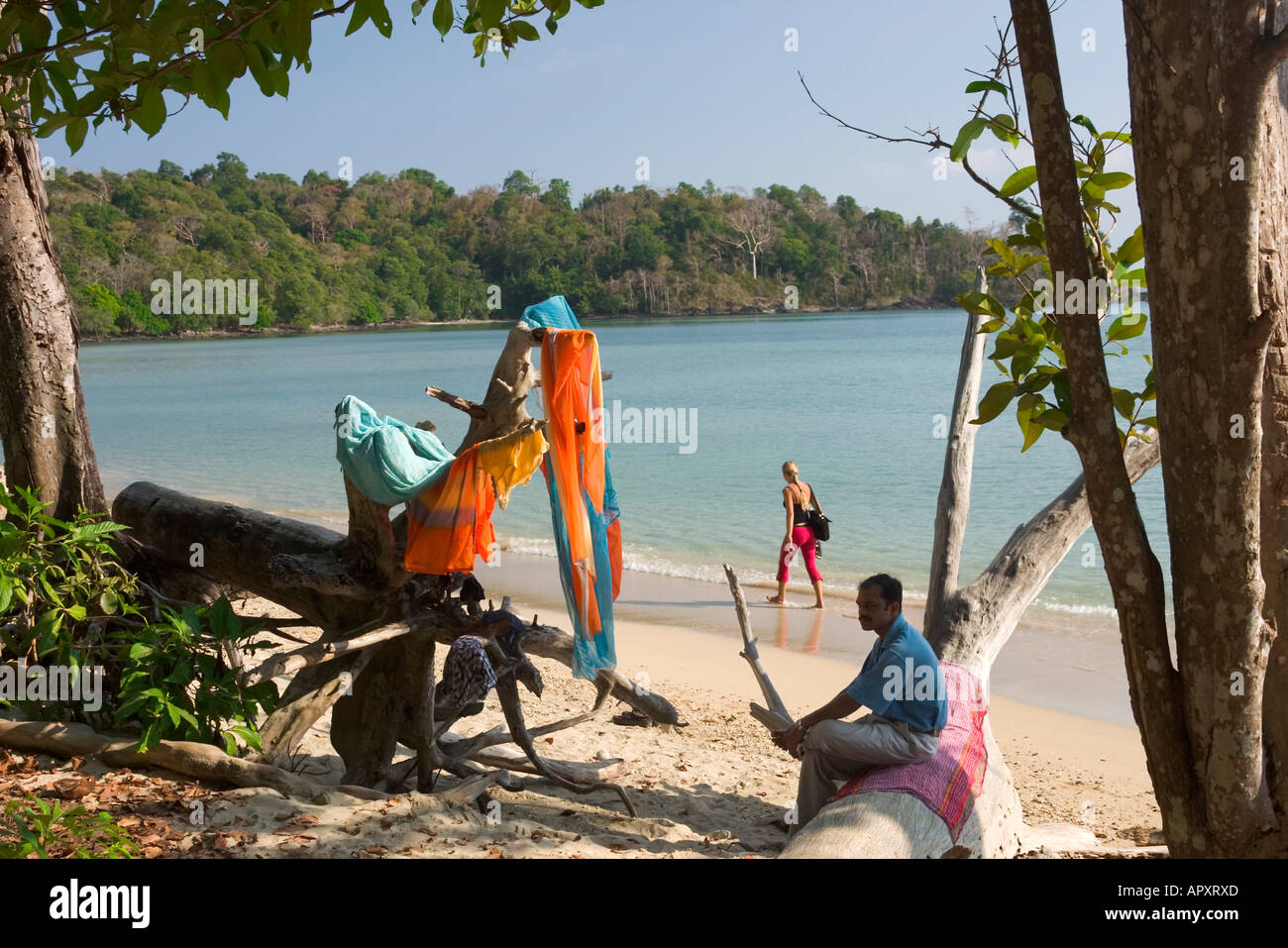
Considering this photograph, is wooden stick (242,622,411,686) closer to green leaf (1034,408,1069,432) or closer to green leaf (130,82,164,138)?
green leaf (130,82,164,138)

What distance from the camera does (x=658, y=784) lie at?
5.79 metres

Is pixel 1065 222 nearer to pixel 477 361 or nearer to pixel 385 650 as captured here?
pixel 385 650

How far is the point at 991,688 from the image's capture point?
8445 mm

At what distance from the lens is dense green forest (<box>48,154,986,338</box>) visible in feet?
244

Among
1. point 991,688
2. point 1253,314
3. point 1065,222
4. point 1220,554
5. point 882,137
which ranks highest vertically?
point 882,137

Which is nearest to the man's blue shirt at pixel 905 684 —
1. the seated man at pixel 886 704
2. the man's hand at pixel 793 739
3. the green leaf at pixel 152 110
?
the seated man at pixel 886 704

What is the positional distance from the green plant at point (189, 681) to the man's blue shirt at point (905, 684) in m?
2.48

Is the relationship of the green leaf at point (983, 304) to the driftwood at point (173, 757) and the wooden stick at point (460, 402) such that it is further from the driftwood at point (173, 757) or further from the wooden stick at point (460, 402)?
the driftwood at point (173, 757)

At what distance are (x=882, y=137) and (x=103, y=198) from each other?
8695 cm

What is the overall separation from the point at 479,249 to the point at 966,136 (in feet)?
276

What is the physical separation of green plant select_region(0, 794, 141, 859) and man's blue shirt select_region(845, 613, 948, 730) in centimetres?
267

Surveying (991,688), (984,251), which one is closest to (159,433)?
(991,688)

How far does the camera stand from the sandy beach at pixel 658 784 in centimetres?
397

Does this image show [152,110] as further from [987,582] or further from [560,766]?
[987,582]
